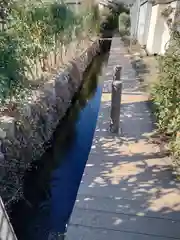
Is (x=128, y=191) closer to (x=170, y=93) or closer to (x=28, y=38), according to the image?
(x=170, y=93)

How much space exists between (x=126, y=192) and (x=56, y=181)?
2167 millimetres

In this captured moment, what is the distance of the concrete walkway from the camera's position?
3.13m

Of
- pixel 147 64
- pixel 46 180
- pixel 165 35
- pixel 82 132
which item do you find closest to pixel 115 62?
pixel 147 64

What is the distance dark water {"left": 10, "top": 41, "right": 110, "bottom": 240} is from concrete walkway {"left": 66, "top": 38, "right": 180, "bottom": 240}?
3.73 feet

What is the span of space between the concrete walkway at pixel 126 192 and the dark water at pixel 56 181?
3.73ft

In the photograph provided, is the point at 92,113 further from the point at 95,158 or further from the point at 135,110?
the point at 95,158

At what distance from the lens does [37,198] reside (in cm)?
503

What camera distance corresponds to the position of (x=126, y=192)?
3717 millimetres

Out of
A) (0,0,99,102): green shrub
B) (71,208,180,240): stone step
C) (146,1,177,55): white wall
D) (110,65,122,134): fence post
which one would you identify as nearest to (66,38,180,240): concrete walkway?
(71,208,180,240): stone step

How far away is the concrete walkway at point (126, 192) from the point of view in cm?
313

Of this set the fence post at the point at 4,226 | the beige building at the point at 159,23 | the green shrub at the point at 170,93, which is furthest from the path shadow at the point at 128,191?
the beige building at the point at 159,23

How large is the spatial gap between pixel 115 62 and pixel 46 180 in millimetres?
7646

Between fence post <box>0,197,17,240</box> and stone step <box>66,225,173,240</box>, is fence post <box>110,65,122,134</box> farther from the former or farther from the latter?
fence post <box>0,197,17,240</box>

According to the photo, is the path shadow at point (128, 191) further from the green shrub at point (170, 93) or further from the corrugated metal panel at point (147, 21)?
the corrugated metal panel at point (147, 21)
